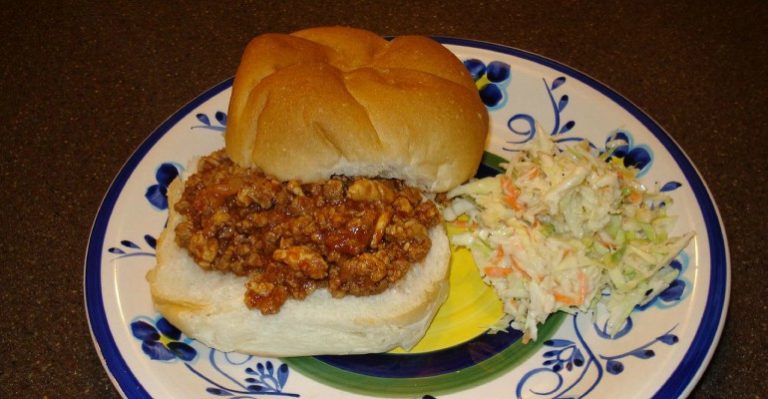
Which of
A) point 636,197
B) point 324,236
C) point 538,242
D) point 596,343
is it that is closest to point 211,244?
point 324,236

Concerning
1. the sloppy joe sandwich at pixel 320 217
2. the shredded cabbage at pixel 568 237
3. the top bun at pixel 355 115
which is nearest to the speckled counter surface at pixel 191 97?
Result: the shredded cabbage at pixel 568 237

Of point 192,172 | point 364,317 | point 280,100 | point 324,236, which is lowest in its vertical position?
point 364,317

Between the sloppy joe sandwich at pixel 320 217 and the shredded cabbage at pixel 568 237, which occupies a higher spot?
the sloppy joe sandwich at pixel 320 217

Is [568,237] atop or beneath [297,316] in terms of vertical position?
beneath

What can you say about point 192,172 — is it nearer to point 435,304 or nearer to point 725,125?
point 435,304

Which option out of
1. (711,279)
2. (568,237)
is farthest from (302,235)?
(711,279)

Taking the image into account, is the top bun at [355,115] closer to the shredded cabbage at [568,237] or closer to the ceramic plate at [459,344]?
the shredded cabbage at [568,237]

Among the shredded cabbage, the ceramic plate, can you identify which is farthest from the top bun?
the ceramic plate

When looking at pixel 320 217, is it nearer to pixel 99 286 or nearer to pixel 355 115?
pixel 355 115
